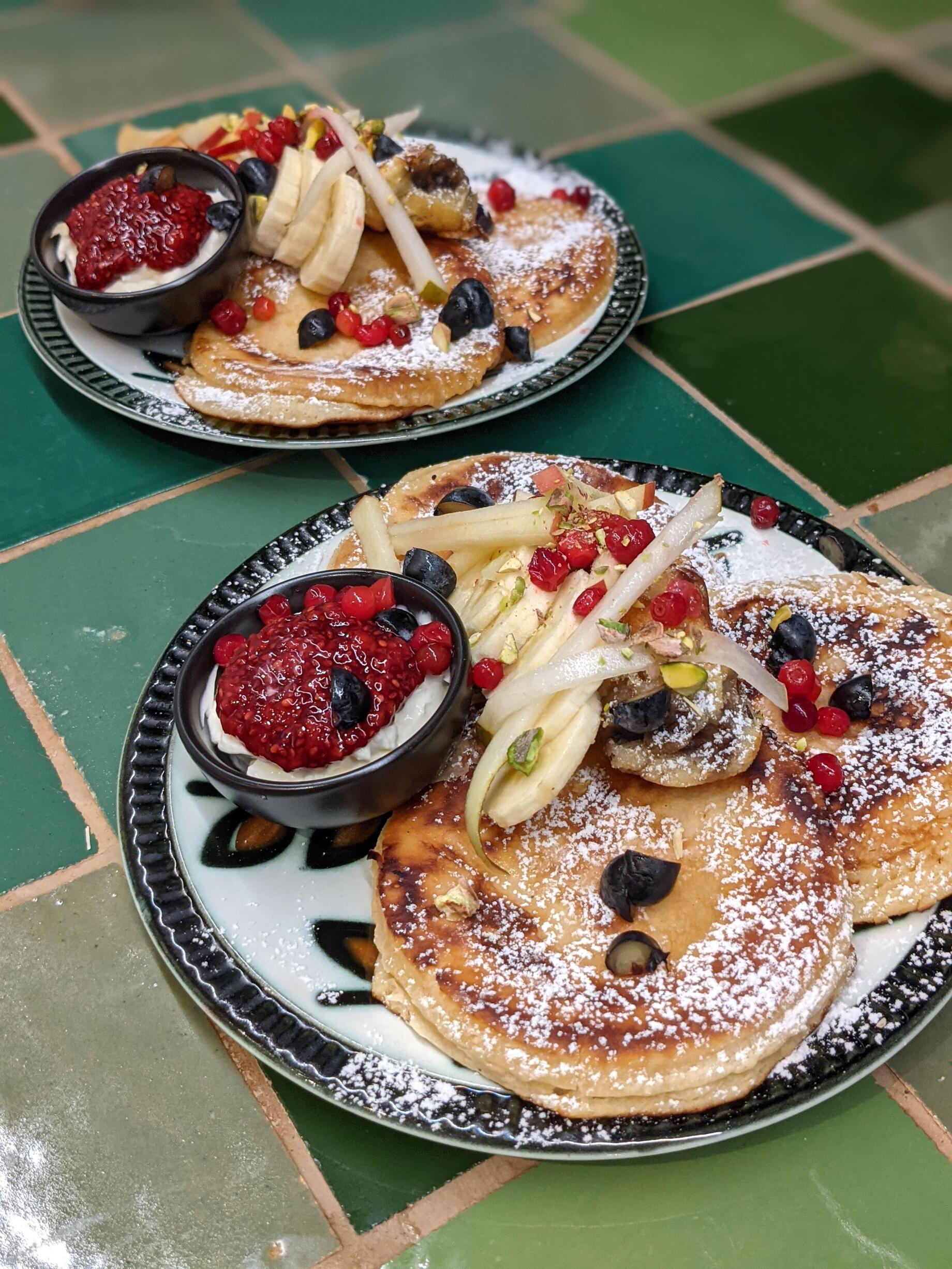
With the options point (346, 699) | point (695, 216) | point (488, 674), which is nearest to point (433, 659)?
point (488, 674)

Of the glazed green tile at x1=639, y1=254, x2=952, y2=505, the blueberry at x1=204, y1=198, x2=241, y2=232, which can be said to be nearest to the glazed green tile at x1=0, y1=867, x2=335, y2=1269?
the blueberry at x1=204, y1=198, x2=241, y2=232

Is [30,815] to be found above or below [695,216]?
below

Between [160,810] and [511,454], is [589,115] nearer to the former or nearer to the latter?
[511,454]

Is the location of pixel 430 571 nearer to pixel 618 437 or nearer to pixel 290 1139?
pixel 290 1139

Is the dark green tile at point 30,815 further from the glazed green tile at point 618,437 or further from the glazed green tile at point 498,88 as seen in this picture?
the glazed green tile at point 498,88

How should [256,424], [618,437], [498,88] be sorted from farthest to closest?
1. [498,88]
2. [618,437]
3. [256,424]

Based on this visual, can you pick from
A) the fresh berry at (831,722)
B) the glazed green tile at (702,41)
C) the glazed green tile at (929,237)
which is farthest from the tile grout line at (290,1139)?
the glazed green tile at (702,41)

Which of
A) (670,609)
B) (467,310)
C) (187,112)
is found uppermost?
(670,609)

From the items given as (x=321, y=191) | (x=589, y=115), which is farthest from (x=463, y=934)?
(x=589, y=115)

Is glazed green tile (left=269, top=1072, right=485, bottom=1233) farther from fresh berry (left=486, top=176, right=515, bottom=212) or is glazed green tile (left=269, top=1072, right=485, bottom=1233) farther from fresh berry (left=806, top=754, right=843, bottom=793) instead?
fresh berry (left=486, top=176, right=515, bottom=212)
